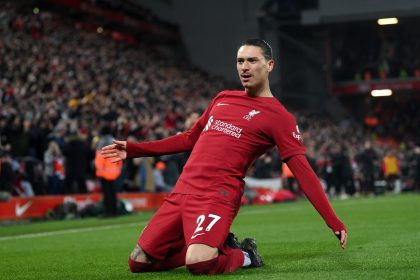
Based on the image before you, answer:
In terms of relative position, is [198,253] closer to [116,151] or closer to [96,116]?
[116,151]

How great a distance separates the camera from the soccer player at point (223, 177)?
24.3 ft

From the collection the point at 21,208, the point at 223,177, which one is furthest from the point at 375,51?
the point at 223,177

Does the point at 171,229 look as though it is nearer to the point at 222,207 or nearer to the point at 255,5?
the point at 222,207

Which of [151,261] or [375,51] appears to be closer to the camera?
[151,261]

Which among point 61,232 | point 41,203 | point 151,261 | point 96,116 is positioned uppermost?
point 96,116

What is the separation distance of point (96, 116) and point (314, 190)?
20480 mm

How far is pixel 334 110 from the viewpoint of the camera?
55000 millimetres

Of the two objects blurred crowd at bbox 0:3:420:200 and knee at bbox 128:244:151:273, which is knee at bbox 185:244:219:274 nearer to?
knee at bbox 128:244:151:273

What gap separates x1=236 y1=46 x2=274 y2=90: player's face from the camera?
25.1ft

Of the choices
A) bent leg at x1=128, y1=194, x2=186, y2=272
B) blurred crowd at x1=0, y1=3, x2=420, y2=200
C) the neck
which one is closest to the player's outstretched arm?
the neck

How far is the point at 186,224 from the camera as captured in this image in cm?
754

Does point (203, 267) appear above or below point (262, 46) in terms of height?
below

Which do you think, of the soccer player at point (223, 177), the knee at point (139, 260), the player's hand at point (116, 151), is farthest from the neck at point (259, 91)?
the knee at point (139, 260)

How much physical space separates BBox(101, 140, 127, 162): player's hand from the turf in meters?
1.04
